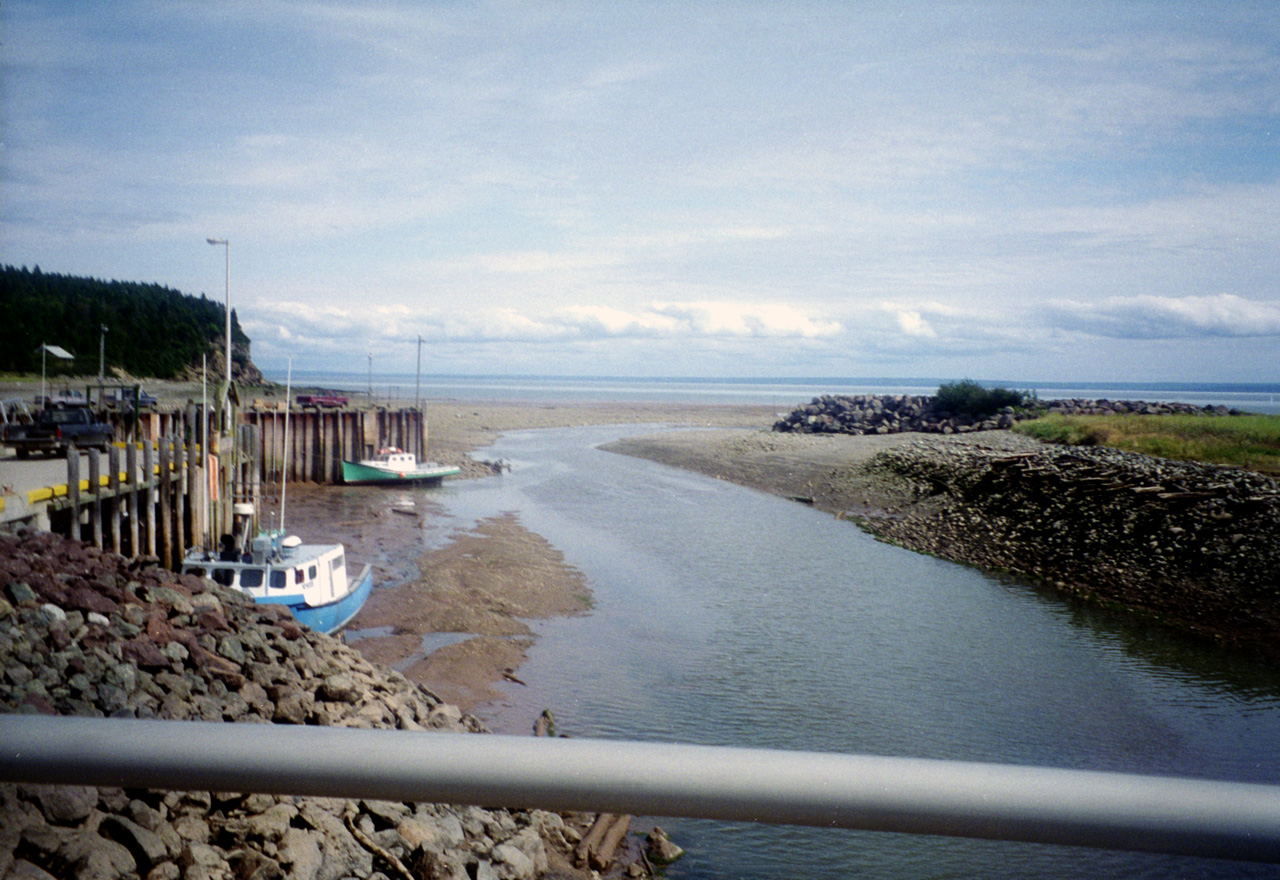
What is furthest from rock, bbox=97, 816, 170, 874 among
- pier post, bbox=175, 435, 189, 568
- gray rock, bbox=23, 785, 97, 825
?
pier post, bbox=175, 435, 189, 568

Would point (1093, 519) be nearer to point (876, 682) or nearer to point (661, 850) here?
point (876, 682)

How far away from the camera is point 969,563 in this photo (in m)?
25.2

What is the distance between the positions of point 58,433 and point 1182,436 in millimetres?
34190

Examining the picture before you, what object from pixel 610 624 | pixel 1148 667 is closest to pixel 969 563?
pixel 1148 667

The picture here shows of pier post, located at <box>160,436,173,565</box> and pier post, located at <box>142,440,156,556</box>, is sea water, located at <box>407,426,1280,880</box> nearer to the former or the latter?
pier post, located at <box>160,436,173,565</box>

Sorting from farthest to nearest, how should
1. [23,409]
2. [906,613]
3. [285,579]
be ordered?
[23,409], [906,613], [285,579]

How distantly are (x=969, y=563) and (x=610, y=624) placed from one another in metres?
12.2

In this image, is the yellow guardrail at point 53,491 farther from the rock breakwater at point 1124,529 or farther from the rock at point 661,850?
the rock breakwater at point 1124,529

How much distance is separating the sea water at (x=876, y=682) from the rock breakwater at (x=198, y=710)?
6.34ft

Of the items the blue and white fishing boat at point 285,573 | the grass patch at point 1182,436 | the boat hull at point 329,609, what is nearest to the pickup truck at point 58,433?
the blue and white fishing boat at point 285,573

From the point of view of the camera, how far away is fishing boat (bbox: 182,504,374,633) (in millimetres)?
14727

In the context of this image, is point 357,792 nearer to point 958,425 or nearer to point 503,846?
point 503,846

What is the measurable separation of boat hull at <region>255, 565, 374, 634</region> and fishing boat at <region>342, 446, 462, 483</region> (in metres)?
20.7

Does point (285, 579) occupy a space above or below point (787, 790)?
below
